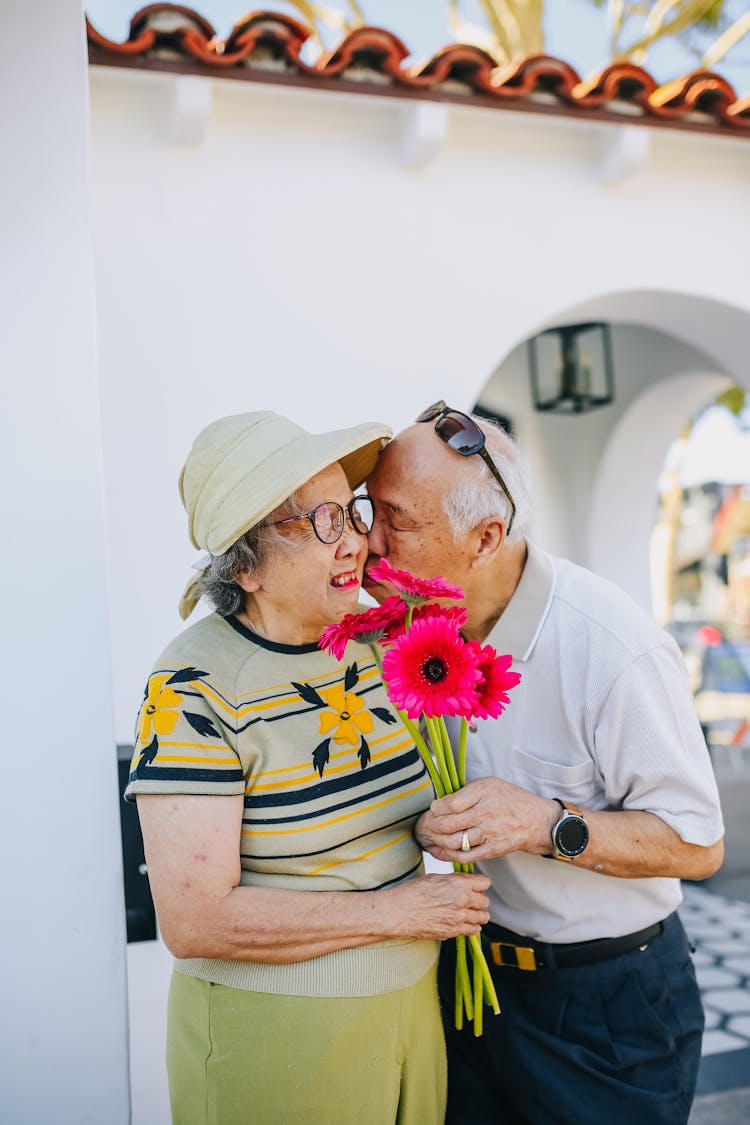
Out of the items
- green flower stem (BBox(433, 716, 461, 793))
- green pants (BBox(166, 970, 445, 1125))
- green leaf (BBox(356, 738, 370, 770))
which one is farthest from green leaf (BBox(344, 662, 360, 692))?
green pants (BBox(166, 970, 445, 1125))

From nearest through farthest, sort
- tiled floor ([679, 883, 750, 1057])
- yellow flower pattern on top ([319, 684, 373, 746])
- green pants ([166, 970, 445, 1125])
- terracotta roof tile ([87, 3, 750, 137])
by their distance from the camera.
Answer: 1. green pants ([166, 970, 445, 1125])
2. yellow flower pattern on top ([319, 684, 373, 746])
3. terracotta roof tile ([87, 3, 750, 137])
4. tiled floor ([679, 883, 750, 1057])

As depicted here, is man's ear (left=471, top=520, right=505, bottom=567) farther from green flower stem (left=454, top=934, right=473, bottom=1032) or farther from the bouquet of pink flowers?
green flower stem (left=454, top=934, right=473, bottom=1032)

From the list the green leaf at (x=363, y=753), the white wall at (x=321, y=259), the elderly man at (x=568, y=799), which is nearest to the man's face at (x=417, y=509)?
the elderly man at (x=568, y=799)

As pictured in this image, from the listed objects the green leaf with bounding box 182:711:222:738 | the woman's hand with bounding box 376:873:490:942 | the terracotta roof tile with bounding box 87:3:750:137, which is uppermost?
the terracotta roof tile with bounding box 87:3:750:137

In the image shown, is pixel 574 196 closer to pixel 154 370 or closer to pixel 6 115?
pixel 154 370

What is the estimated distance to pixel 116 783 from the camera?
2.21 meters

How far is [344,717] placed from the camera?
1923 millimetres

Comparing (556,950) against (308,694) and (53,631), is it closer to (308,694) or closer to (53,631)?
(308,694)

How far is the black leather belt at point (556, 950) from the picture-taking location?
2092mm

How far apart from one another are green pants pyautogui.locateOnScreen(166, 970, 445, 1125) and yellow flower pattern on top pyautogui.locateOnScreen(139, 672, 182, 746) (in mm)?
490

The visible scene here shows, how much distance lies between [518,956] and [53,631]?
1.21 m

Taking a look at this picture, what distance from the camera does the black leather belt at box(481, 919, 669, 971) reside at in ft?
6.86

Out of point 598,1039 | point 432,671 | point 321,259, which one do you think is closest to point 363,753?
point 432,671

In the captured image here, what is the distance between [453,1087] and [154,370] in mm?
2238
